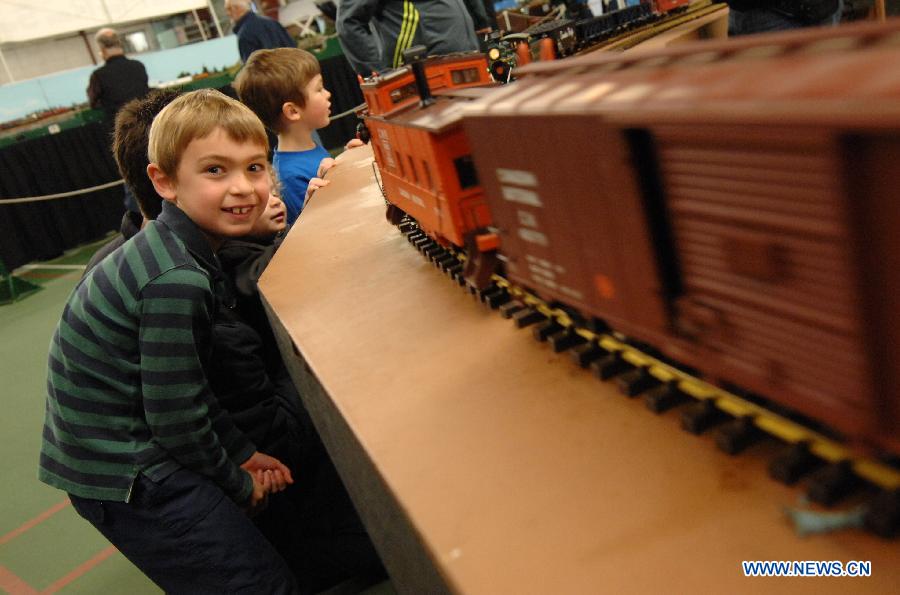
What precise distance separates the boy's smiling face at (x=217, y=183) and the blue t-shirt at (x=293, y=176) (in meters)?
2.62

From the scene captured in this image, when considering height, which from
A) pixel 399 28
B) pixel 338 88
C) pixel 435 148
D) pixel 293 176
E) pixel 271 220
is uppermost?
pixel 399 28

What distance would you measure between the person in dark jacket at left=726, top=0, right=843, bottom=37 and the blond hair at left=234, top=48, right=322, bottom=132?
11.1 feet

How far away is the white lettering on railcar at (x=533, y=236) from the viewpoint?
6.77ft

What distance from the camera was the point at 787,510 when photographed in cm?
126

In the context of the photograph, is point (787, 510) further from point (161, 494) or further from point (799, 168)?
point (161, 494)

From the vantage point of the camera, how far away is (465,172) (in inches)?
103

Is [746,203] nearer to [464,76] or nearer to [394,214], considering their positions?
[464,76]

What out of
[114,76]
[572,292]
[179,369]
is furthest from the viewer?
[114,76]

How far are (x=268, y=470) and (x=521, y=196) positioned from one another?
82.1 inches

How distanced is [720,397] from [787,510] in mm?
362

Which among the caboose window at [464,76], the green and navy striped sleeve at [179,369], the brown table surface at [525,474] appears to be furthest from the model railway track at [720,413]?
the caboose window at [464,76]

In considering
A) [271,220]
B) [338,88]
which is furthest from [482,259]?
[338,88]

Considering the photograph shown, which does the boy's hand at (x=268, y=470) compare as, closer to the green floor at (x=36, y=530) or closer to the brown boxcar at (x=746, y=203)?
the green floor at (x=36, y=530)

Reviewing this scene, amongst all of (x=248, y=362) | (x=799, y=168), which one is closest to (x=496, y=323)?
(x=799, y=168)
